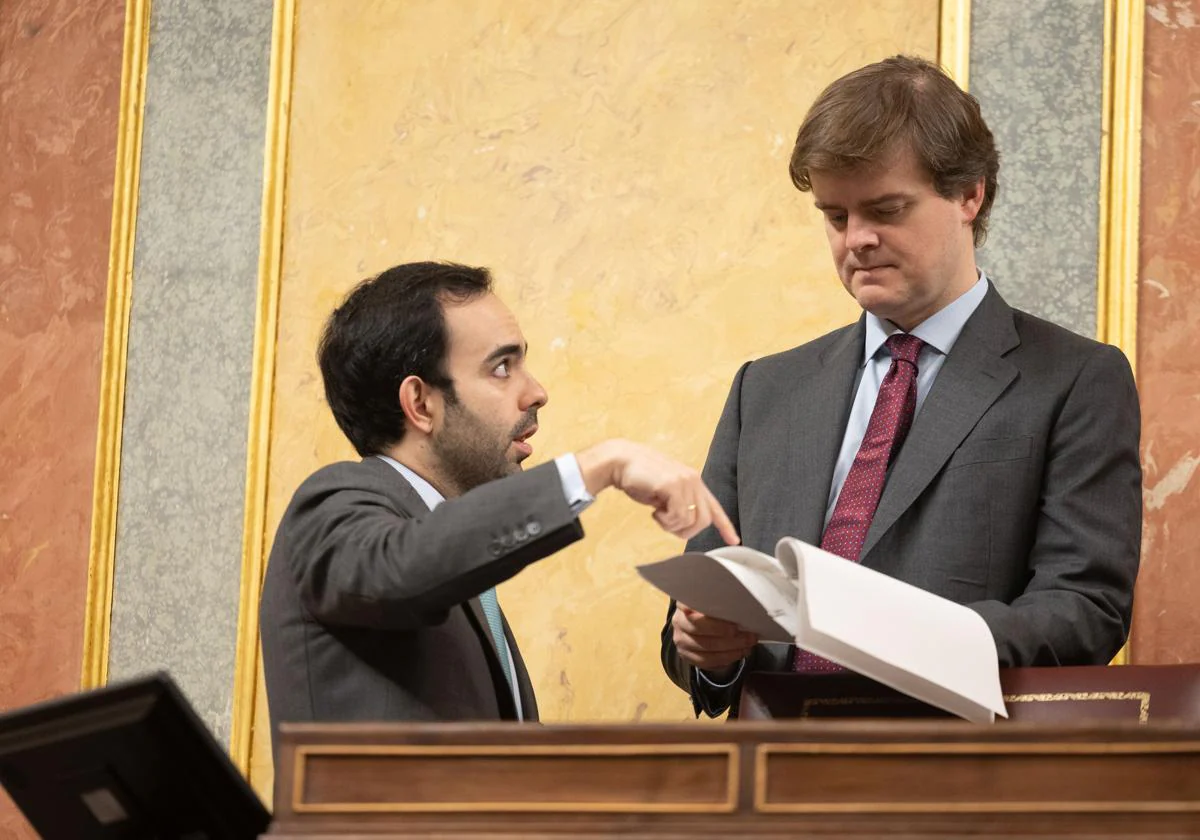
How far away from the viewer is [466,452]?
2.62m

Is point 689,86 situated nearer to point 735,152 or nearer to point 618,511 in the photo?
point 735,152

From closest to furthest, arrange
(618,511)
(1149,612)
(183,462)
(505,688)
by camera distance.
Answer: (505,688) → (1149,612) → (618,511) → (183,462)

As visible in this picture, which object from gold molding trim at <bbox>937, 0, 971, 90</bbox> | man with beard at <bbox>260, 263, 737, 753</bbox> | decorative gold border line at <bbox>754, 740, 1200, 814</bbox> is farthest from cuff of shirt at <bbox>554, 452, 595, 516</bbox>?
gold molding trim at <bbox>937, 0, 971, 90</bbox>

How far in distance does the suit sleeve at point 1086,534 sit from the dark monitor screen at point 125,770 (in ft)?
3.16

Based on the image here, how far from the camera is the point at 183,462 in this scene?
13.2ft

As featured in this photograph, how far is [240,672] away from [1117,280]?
6.59 ft

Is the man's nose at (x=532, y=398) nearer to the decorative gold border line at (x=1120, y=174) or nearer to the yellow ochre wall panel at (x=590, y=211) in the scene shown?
the yellow ochre wall panel at (x=590, y=211)

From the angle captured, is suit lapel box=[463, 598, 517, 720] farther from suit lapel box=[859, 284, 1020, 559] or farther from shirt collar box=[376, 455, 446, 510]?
suit lapel box=[859, 284, 1020, 559]

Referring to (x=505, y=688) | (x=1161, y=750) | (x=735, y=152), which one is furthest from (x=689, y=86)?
(x=1161, y=750)

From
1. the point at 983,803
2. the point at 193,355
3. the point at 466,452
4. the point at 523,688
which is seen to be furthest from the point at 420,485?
the point at 193,355

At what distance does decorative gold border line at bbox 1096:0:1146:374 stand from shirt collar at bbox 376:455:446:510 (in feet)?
5.13

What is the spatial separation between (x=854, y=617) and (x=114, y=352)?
272 centimetres

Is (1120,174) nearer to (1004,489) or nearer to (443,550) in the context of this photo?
(1004,489)

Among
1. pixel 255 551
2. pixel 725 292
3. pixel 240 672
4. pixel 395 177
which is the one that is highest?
pixel 395 177
